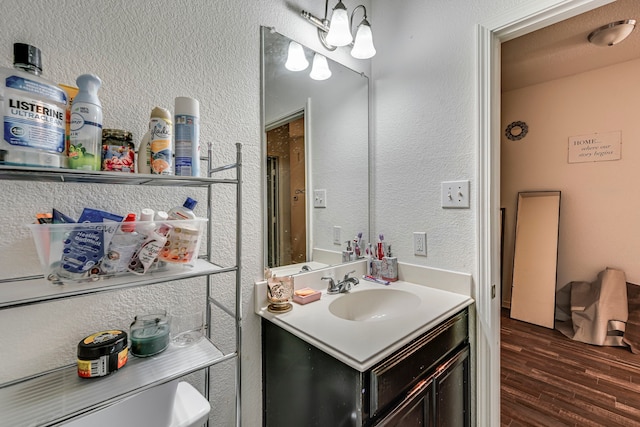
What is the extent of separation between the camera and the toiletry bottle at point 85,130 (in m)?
0.55

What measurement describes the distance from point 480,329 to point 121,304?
1.36 meters

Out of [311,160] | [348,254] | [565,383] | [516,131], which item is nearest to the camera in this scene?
[311,160]

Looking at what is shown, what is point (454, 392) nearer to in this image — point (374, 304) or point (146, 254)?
point (374, 304)

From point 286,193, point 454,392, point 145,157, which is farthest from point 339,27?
point 454,392

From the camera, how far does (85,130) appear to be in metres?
0.56

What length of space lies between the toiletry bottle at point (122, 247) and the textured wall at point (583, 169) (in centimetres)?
354

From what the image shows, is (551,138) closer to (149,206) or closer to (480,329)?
(480,329)

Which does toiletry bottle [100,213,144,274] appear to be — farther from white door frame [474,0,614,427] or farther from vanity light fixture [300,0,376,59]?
white door frame [474,0,614,427]

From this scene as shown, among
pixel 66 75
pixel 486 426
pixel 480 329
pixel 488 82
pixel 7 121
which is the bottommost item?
pixel 486 426

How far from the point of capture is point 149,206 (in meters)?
0.84

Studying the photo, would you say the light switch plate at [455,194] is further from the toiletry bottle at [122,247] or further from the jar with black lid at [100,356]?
the jar with black lid at [100,356]

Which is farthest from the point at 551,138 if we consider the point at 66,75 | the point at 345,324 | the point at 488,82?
the point at 66,75

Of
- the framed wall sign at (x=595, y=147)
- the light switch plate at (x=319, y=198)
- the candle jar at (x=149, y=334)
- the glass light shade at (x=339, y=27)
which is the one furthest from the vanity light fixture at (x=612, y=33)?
the candle jar at (x=149, y=334)

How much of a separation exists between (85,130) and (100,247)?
245 mm
